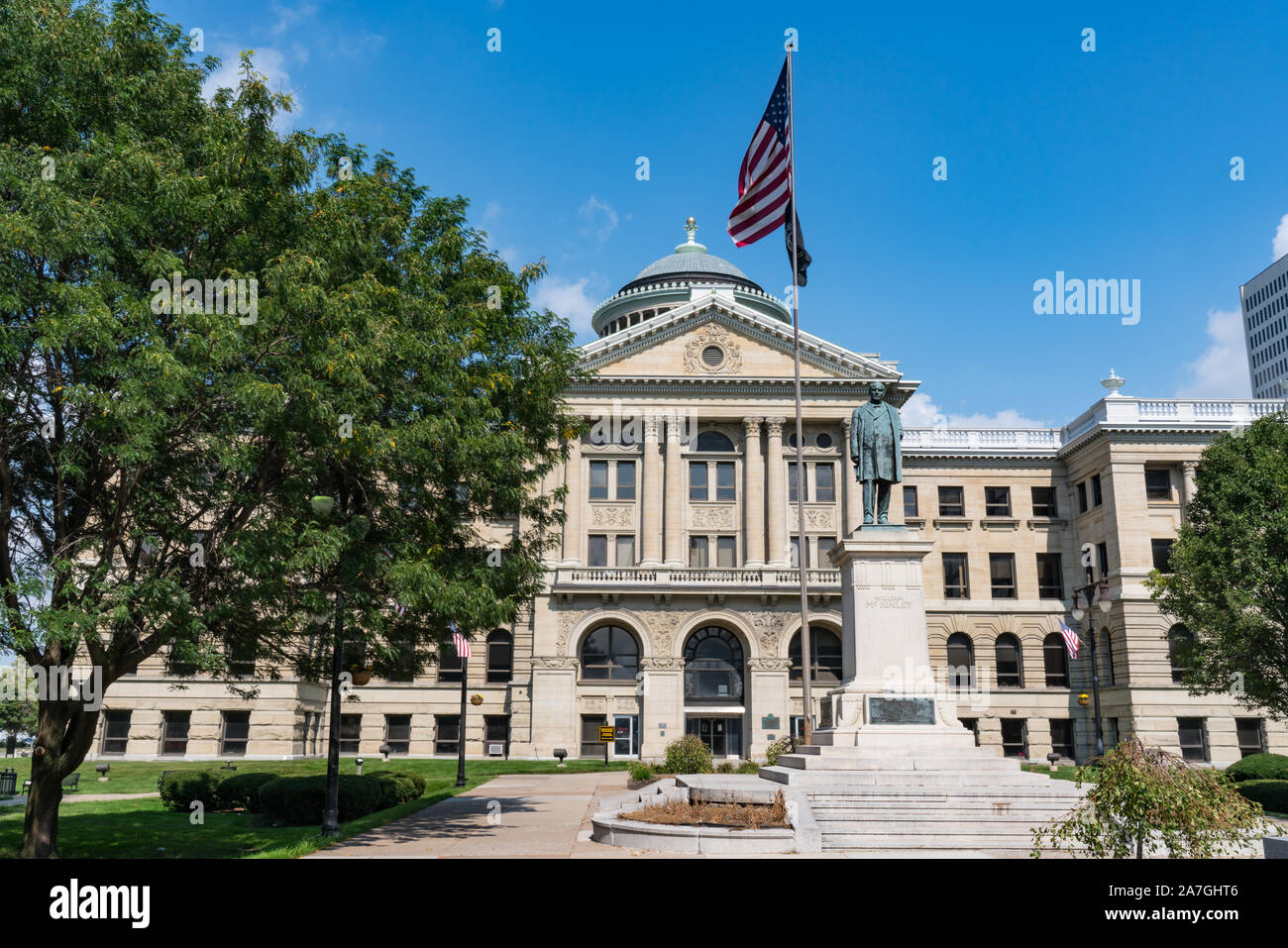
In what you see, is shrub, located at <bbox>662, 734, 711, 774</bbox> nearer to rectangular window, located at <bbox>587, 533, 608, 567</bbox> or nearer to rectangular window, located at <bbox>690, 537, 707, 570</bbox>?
rectangular window, located at <bbox>690, 537, 707, 570</bbox>

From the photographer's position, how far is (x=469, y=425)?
59.4 feet

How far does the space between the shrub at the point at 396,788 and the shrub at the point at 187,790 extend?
4035 mm

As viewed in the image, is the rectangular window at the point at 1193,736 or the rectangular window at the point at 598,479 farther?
the rectangular window at the point at 598,479

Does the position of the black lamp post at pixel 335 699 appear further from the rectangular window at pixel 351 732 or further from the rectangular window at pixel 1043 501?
the rectangular window at pixel 1043 501

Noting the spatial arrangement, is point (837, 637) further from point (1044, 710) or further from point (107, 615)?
point (107, 615)

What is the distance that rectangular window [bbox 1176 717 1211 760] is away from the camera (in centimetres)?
4781

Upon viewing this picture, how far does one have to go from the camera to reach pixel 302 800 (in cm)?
2069

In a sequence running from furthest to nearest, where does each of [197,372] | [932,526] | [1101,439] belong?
[932,526] → [1101,439] → [197,372]

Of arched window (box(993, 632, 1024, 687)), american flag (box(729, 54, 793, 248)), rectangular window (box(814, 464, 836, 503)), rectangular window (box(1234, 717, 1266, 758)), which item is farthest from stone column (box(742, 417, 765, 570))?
rectangular window (box(1234, 717, 1266, 758))

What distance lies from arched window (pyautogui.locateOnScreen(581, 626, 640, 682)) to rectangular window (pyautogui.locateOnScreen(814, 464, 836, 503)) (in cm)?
1329

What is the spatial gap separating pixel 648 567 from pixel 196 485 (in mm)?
36007

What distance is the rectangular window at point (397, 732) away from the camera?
2044 inches

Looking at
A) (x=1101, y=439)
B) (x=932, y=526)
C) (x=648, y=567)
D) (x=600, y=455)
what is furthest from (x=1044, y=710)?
(x=600, y=455)

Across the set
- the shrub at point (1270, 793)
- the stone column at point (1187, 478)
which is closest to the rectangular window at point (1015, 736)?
the stone column at point (1187, 478)
